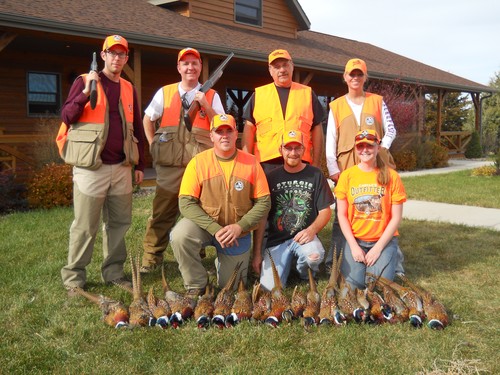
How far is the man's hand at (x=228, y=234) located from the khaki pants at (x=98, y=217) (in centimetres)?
101

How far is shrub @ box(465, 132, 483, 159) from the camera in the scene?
23578mm

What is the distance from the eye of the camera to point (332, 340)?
3641mm

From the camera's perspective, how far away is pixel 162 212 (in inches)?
211

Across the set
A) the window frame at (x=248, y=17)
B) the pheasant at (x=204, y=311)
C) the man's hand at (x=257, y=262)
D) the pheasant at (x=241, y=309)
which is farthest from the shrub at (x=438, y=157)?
the pheasant at (x=204, y=311)

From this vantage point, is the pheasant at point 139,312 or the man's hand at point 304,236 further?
the man's hand at point 304,236

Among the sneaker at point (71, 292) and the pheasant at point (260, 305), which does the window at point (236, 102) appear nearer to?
the sneaker at point (71, 292)

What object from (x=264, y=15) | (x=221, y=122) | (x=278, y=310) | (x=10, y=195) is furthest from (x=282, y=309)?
(x=264, y=15)

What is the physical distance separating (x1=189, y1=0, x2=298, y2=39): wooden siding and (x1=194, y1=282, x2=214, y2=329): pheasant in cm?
1295

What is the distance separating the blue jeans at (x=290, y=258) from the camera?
4.76m

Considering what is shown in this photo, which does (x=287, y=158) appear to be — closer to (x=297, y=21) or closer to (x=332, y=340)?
(x=332, y=340)

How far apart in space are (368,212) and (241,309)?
1.53 meters

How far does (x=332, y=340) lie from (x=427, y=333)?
26.3 inches

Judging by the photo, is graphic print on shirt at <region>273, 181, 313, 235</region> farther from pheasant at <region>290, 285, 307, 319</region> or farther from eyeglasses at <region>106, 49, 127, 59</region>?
eyeglasses at <region>106, 49, 127, 59</region>

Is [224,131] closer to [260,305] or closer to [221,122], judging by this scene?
[221,122]
